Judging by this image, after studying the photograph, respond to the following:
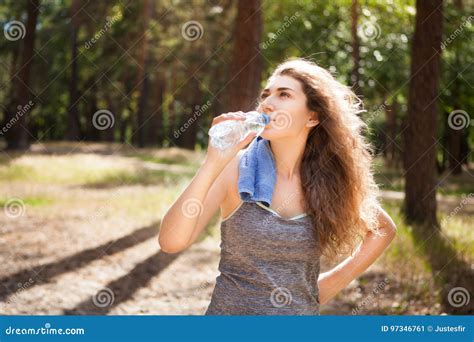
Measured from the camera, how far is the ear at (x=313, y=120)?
296 cm

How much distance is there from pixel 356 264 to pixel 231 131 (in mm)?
852

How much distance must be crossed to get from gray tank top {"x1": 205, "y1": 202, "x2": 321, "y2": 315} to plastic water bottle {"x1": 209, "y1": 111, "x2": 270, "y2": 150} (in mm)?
271

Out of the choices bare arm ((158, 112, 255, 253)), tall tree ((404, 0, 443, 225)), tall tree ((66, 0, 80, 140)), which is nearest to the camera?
bare arm ((158, 112, 255, 253))

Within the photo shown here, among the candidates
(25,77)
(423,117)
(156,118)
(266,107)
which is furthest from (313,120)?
(156,118)

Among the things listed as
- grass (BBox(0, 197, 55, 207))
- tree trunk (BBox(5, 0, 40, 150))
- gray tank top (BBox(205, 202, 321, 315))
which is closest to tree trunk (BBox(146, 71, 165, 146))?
tree trunk (BBox(5, 0, 40, 150))

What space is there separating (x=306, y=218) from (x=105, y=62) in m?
30.7

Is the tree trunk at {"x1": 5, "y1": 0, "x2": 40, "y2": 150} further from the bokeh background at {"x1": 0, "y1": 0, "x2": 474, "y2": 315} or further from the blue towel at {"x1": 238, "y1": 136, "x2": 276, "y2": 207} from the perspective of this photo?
the blue towel at {"x1": 238, "y1": 136, "x2": 276, "y2": 207}

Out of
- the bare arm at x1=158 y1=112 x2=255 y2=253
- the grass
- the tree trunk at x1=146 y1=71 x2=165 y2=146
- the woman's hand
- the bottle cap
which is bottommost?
the tree trunk at x1=146 y1=71 x2=165 y2=146

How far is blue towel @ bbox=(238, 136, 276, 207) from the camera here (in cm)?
267

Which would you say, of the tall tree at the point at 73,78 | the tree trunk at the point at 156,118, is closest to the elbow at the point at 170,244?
the tall tree at the point at 73,78

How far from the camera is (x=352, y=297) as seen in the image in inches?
275

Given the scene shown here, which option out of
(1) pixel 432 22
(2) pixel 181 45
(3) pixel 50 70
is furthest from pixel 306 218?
(3) pixel 50 70

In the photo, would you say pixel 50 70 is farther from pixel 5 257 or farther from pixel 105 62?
pixel 5 257

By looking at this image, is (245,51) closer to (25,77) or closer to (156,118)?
(25,77)
